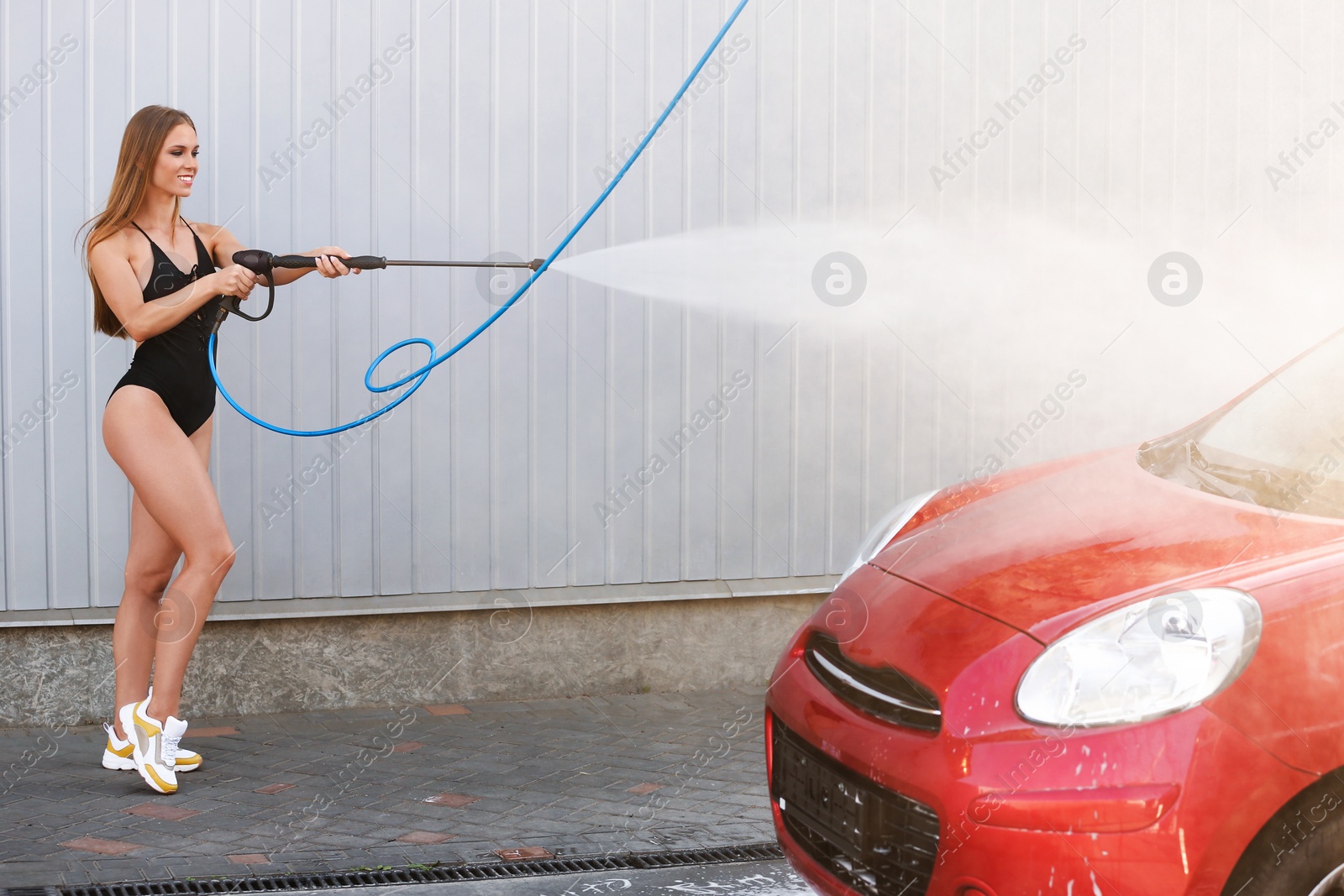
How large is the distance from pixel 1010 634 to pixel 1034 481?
32.2 inches

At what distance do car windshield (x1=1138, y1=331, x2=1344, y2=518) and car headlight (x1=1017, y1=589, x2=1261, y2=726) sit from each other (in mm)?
435

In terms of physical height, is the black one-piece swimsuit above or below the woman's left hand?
below

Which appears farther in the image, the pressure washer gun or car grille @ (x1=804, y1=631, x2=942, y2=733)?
the pressure washer gun

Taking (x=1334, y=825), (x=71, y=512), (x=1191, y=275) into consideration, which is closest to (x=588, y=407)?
(x=71, y=512)

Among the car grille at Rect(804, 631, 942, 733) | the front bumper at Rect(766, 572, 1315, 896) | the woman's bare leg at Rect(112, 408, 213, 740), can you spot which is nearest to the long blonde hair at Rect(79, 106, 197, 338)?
the woman's bare leg at Rect(112, 408, 213, 740)

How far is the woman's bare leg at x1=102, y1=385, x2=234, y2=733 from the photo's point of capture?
13.5ft

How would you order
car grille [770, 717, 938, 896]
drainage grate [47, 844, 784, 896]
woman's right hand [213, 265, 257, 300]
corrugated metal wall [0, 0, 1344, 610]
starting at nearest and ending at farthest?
car grille [770, 717, 938, 896]
drainage grate [47, 844, 784, 896]
woman's right hand [213, 265, 257, 300]
corrugated metal wall [0, 0, 1344, 610]

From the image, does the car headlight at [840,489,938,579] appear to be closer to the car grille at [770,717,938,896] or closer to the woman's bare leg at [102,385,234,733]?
the car grille at [770,717,938,896]

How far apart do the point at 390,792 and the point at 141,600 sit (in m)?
1.05

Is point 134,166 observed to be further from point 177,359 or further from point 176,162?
point 177,359

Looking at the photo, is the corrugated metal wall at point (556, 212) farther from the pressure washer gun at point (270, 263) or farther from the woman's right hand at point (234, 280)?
the woman's right hand at point (234, 280)

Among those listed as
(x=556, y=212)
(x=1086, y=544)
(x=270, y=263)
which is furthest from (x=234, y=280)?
(x=1086, y=544)

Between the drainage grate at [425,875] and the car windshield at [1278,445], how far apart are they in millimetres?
1653

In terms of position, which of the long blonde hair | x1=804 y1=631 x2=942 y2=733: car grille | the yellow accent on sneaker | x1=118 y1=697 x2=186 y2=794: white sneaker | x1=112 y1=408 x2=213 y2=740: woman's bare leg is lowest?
the yellow accent on sneaker
